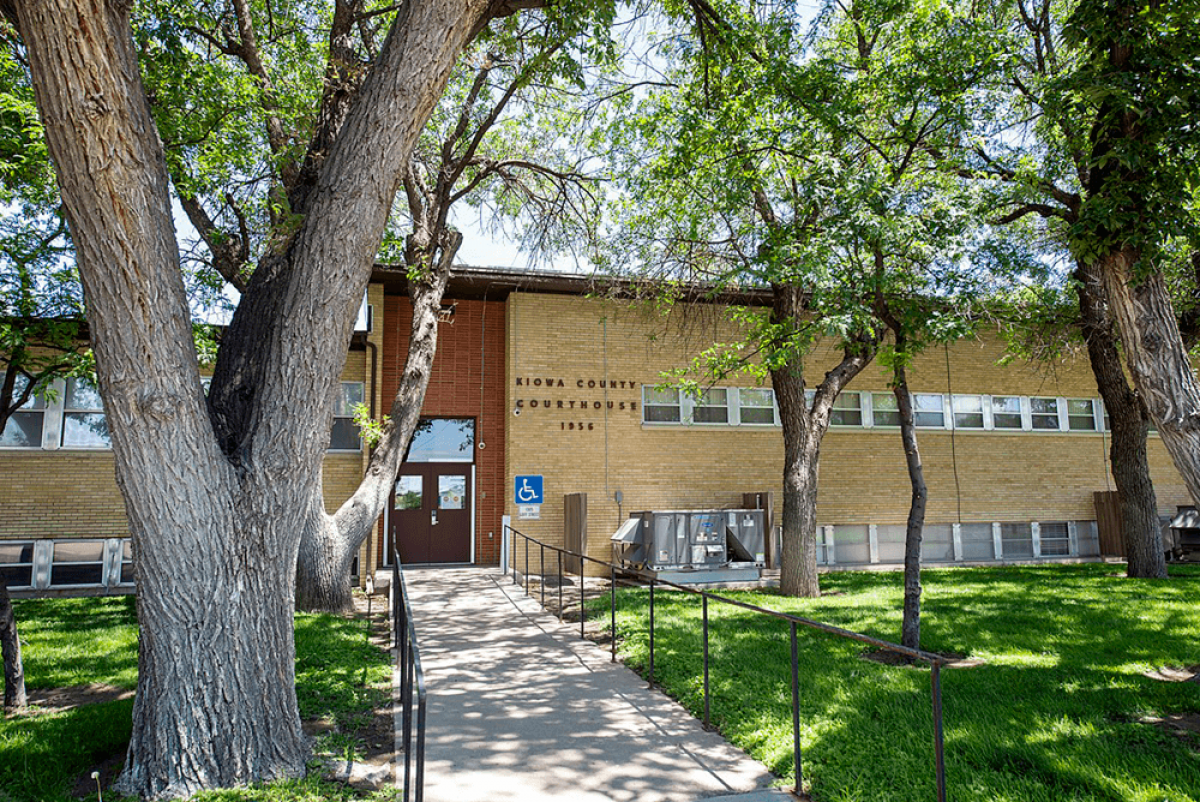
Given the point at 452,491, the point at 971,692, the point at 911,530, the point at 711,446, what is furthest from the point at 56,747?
the point at 711,446

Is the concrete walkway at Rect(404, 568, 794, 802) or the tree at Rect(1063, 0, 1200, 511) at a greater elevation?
the tree at Rect(1063, 0, 1200, 511)

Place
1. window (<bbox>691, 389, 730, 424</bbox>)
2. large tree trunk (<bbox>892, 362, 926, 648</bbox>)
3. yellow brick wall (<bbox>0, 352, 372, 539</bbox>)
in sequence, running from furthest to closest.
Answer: window (<bbox>691, 389, 730, 424</bbox>)
yellow brick wall (<bbox>0, 352, 372, 539</bbox>)
large tree trunk (<bbox>892, 362, 926, 648</bbox>)

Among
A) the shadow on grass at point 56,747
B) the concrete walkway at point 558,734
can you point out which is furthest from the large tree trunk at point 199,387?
the concrete walkway at point 558,734

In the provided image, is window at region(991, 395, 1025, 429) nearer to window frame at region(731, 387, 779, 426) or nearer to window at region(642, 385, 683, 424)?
window frame at region(731, 387, 779, 426)

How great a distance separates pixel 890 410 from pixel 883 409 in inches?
7.4

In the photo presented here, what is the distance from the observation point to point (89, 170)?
3.91 meters

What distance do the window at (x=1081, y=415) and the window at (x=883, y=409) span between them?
487 cm

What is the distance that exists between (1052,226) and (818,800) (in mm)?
10360

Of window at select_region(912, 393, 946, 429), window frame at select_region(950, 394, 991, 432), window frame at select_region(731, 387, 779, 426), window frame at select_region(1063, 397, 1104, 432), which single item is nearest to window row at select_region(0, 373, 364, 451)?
window frame at select_region(731, 387, 779, 426)

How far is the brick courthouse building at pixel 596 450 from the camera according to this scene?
1407 cm

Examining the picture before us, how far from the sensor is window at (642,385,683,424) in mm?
16484

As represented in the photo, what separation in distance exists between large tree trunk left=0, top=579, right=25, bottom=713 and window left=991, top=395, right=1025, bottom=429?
18.9 metres

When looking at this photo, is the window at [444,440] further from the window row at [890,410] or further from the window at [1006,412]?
the window at [1006,412]

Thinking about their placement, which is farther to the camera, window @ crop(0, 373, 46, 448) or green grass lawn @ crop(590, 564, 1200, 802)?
window @ crop(0, 373, 46, 448)
